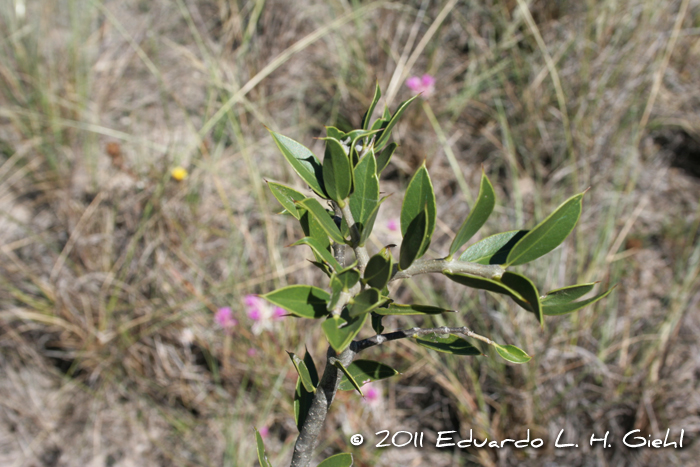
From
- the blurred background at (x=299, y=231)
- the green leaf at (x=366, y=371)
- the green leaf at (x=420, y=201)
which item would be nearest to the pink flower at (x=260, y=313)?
the blurred background at (x=299, y=231)

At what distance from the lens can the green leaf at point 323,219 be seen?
289mm

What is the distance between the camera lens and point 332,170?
315mm

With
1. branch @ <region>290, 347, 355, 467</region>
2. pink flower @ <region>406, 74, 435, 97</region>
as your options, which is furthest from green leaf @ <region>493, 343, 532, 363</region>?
pink flower @ <region>406, 74, 435, 97</region>

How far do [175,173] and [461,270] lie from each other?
66.4 inches

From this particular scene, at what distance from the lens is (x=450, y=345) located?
0.34m

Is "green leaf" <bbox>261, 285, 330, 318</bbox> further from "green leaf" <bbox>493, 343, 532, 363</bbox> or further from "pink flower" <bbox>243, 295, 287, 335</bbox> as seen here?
"pink flower" <bbox>243, 295, 287, 335</bbox>

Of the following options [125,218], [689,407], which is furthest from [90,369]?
[689,407]

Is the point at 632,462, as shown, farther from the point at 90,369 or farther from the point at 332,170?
the point at 90,369

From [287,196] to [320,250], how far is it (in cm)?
5

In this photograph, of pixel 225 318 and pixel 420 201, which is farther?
pixel 225 318

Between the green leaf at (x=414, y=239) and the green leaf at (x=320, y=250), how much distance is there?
0.15 ft

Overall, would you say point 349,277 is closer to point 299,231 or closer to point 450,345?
point 450,345

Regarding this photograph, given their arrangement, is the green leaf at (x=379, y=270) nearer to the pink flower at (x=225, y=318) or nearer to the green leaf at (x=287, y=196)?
the green leaf at (x=287, y=196)

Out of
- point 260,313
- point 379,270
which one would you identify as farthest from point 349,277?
point 260,313
